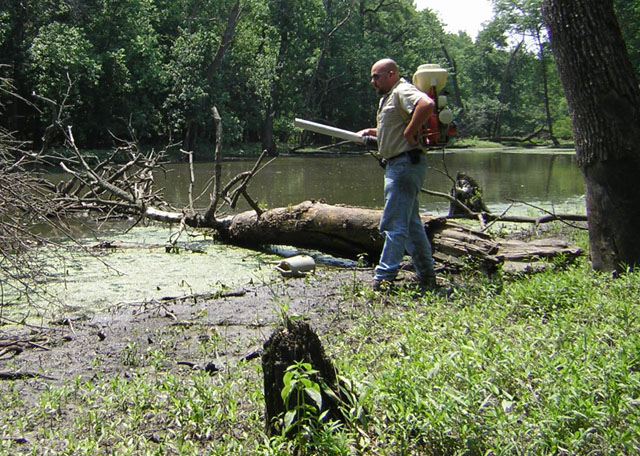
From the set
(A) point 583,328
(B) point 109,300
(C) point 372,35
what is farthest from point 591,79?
(C) point 372,35

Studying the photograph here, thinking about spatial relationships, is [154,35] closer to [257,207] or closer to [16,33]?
[16,33]

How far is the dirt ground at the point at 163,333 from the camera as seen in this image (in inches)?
159

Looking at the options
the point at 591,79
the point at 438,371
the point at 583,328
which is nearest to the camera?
the point at 438,371

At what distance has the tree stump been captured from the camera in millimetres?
2768

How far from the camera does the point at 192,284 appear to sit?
6.51m

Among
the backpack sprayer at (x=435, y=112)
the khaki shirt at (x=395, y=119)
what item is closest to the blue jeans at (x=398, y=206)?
the khaki shirt at (x=395, y=119)

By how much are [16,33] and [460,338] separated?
1107 inches

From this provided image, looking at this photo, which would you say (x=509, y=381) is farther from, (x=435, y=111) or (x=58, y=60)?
(x=58, y=60)

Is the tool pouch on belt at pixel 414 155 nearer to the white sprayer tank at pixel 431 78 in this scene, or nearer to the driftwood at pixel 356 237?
the white sprayer tank at pixel 431 78

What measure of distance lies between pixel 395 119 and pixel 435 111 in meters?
0.37

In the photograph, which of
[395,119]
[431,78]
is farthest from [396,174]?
[431,78]

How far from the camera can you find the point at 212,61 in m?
32.8

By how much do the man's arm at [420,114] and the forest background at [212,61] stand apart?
12.8 metres

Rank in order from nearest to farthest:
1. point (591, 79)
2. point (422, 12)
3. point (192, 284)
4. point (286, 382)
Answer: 1. point (286, 382)
2. point (591, 79)
3. point (192, 284)
4. point (422, 12)
